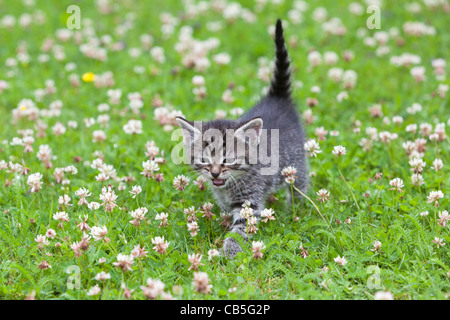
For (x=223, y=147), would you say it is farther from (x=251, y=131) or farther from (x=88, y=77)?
(x=88, y=77)

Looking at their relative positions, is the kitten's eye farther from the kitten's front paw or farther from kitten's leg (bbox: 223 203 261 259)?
the kitten's front paw

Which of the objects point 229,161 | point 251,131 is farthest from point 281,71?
point 229,161

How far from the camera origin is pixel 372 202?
5.42 m

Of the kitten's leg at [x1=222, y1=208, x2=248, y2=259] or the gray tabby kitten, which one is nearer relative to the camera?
the kitten's leg at [x1=222, y1=208, x2=248, y2=259]

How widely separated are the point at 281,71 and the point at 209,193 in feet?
5.42

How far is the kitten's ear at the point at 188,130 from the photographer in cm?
511

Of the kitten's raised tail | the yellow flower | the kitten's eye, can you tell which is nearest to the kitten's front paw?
the kitten's eye

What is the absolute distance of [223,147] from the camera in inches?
200

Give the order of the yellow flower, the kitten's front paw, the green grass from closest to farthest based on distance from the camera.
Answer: the green grass → the kitten's front paw → the yellow flower

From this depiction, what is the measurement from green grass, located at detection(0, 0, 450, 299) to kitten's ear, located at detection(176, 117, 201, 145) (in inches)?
17.9

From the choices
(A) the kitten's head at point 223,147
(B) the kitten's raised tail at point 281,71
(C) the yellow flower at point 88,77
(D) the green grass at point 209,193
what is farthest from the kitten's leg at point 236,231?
(C) the yellow flower at point 88,77

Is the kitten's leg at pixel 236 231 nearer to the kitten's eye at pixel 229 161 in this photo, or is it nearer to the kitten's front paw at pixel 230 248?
the kitten's front paw at pixel 230 248

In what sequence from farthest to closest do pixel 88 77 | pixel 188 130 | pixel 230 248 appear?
pixel 88 77 < pixel 188 130 < pixel 230 248

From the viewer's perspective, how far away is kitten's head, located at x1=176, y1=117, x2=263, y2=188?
5.05 meters
